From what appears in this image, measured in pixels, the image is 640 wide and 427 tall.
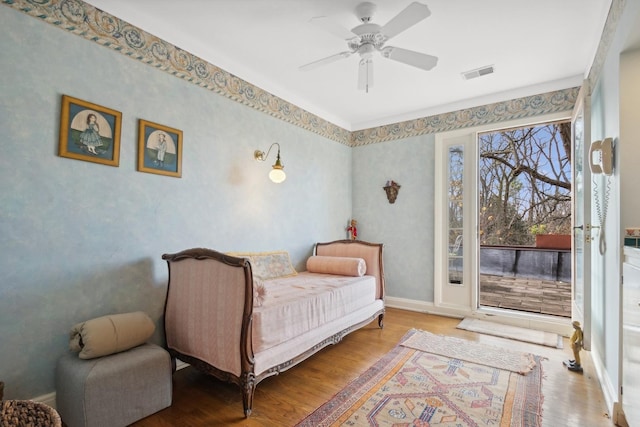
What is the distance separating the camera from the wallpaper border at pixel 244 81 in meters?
2.00

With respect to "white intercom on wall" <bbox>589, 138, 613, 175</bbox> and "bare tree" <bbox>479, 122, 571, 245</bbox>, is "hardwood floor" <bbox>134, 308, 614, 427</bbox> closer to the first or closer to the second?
"white intercom on wall" <bbox>589, 138, 613, 175</bbox>

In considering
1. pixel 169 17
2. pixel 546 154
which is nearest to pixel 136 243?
pixel 169 17

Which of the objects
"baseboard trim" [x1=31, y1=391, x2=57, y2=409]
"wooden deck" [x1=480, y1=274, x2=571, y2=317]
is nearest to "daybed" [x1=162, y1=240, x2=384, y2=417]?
"baseboard trim" [x1=31, y1=391, x2=57, y2=409]

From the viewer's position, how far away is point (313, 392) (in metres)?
2.19

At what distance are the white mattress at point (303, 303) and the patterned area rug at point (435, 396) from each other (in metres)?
0.51

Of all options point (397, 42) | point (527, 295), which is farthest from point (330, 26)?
point (527, 295)

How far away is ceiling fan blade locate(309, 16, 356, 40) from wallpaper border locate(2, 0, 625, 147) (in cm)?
117

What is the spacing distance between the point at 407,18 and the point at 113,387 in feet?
8.97

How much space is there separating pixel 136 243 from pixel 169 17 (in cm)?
169

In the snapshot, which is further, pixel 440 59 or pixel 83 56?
pixel 440 59

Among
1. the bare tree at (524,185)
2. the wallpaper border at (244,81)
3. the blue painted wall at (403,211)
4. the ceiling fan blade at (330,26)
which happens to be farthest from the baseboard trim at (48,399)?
the bare tree at (524,185)

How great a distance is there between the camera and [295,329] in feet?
7.55

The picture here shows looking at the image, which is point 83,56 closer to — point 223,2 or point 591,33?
point 223,2

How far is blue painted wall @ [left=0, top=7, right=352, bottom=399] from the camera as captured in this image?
1783 mm
